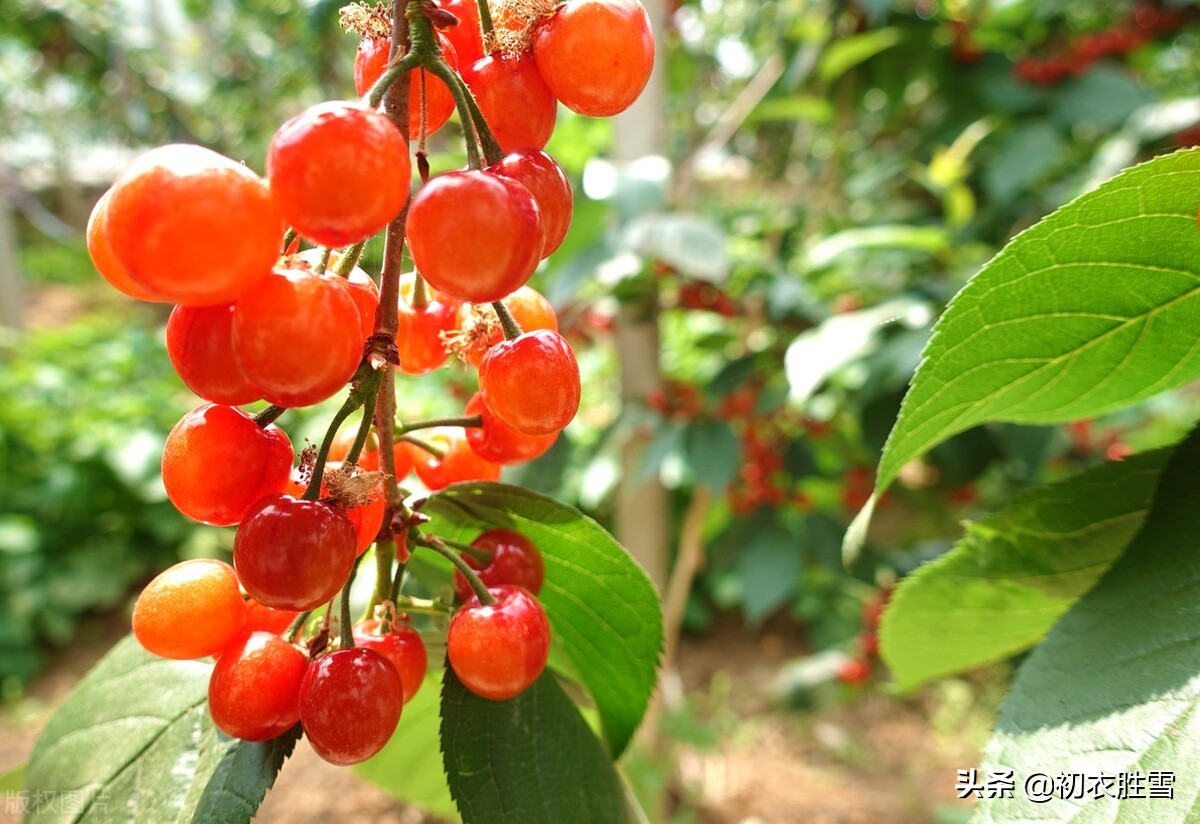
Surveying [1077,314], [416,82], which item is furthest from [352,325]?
[1077,314]

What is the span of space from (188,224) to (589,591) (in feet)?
1.07

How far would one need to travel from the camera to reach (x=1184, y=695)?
16.2 inches

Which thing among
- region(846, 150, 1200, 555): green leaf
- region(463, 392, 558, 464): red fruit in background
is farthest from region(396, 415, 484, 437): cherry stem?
region(846, 150, 1200, 555): green leaf

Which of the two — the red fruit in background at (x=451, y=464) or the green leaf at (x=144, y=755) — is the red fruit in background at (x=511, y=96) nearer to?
the red fruit in background at (x=451, y=464)

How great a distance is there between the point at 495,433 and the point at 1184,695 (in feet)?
1.26

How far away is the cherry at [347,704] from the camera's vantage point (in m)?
0.40

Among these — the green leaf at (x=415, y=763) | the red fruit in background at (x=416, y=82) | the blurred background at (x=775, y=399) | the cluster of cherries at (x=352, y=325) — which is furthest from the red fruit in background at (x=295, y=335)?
the green leaf at (x=415, y=763)

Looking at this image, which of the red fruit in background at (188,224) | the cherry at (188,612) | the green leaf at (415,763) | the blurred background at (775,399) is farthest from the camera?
the blurred background at (775,399)

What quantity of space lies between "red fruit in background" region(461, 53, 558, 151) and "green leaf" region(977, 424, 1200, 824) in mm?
404

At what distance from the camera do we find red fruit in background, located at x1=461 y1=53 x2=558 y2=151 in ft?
1.33

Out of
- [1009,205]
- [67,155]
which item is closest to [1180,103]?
[1009,205]

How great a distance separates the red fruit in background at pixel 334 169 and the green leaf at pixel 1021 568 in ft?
1.56

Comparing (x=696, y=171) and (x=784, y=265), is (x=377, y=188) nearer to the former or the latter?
(x=784, y=265)

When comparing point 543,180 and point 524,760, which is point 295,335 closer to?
point 543,180
